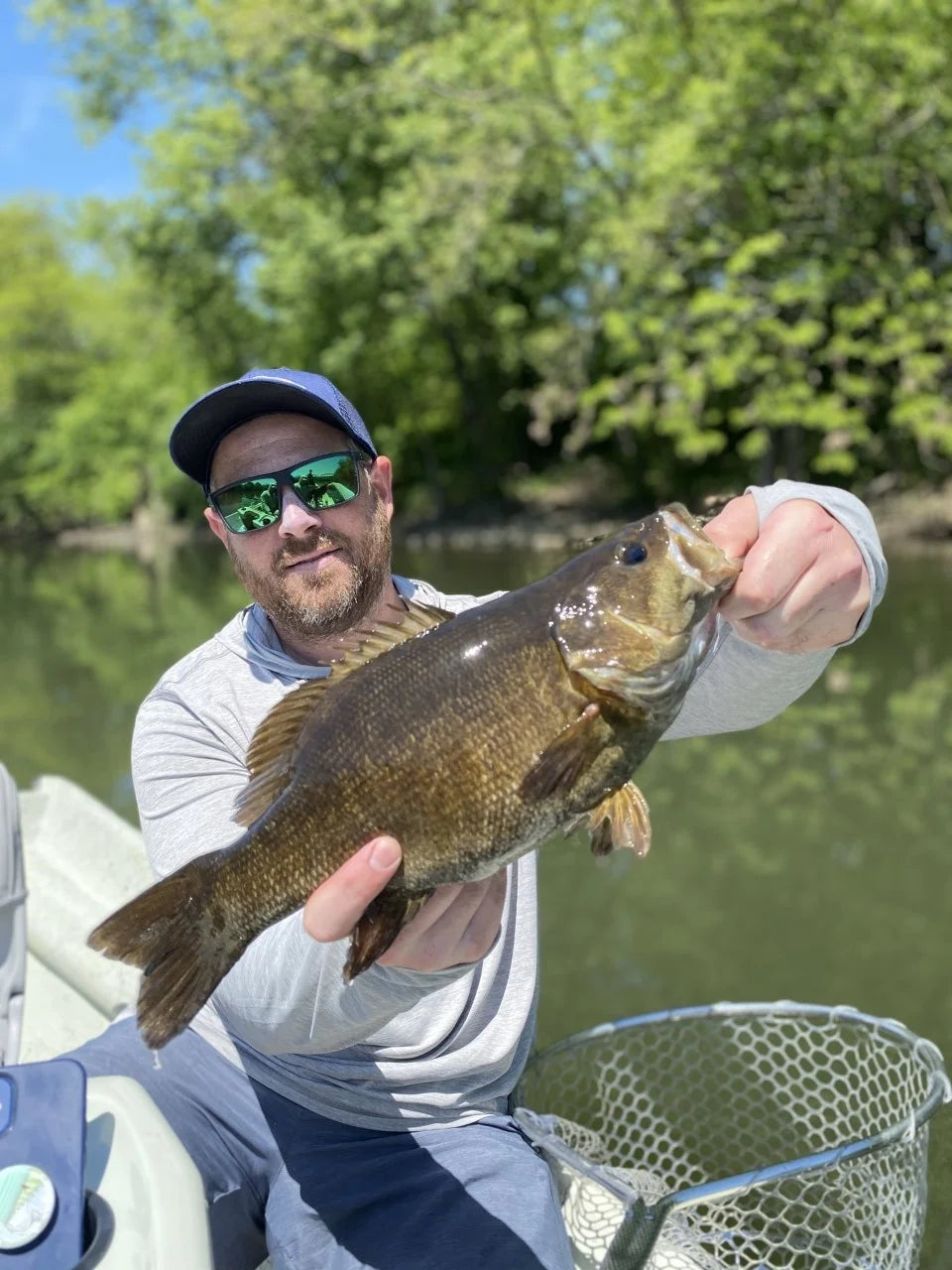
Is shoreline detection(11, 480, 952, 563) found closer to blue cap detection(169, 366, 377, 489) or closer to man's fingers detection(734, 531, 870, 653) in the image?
blue cap detection(169, 366, 377, 489)

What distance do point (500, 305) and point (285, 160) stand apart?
20.9 feet

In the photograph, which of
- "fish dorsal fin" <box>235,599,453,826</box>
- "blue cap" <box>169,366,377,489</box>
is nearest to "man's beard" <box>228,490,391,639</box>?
"blue cap" <box>169,366,377,489</box>

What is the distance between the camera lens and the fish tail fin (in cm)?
191

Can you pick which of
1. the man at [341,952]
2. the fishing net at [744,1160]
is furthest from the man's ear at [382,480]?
the fishing net at [744,1160]

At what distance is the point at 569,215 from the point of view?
86.1ft

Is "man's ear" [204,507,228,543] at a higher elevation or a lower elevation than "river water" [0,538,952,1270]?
higher

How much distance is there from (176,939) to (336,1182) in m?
1.00

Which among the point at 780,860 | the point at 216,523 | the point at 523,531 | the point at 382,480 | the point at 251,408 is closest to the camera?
the point at 251,408

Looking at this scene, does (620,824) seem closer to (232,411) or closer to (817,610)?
(817,610)

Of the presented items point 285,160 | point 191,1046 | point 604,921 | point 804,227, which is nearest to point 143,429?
point 285,160

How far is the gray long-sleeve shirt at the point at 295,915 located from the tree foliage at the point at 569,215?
17.2m

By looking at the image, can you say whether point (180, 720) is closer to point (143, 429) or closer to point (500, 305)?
point (500, 305)

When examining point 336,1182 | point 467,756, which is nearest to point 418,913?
point 467,756

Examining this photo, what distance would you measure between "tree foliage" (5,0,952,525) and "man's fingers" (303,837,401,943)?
1819 cm
